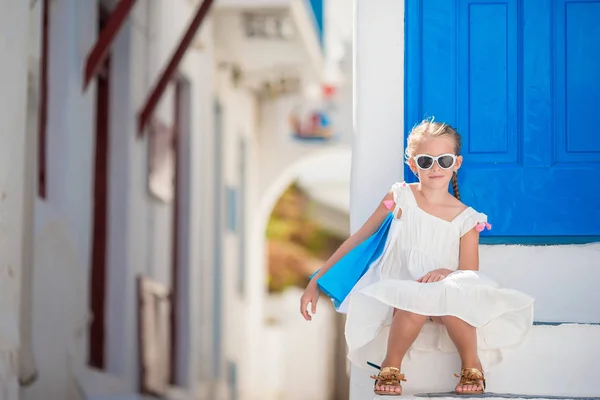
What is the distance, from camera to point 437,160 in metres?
3.93

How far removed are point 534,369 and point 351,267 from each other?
0.80 metres

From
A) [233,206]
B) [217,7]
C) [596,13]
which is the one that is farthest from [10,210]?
[233,206]

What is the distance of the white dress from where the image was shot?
368cm

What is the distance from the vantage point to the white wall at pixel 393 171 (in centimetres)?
439

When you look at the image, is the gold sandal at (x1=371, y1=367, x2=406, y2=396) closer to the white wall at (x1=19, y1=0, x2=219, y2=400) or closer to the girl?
the girl

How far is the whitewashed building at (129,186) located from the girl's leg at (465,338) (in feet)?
6.96

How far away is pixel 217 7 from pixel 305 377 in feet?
21.6

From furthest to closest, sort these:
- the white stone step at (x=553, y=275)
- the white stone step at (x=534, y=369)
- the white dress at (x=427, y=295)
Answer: the white stone step at (x=553, y=275) < the white stone step at (x=534, y=369) < the white dress at (x=427, y=295)

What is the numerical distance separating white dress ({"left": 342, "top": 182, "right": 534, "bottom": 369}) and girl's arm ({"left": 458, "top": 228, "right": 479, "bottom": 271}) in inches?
0.9

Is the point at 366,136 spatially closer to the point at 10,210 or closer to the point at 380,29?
the point at 380,29

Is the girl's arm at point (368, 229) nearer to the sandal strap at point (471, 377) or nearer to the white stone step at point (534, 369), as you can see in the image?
the white stone step at point (534, 369)

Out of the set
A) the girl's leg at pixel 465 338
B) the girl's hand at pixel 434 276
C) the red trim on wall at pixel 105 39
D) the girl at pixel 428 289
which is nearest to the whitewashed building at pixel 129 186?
the red trim on wall at pixel 105 39

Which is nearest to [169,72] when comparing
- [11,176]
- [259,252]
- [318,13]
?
[11,176]

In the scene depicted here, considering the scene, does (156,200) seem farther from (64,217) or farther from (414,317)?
(414,317)
